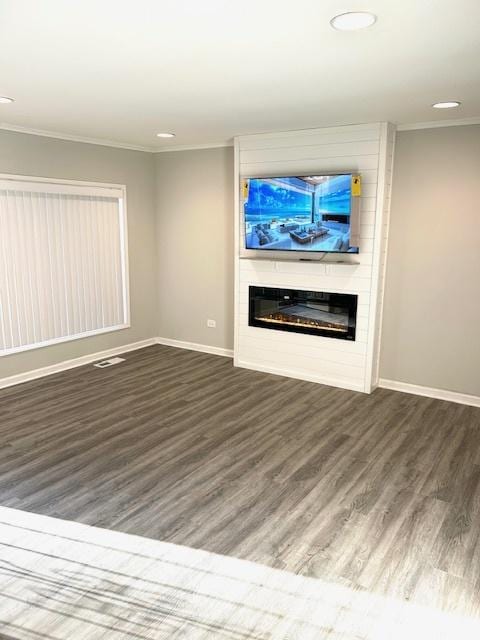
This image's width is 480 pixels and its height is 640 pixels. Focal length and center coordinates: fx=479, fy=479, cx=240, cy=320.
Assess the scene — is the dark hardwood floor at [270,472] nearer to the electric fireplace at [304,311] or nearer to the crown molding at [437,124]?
the electric fireplace at [304,311]

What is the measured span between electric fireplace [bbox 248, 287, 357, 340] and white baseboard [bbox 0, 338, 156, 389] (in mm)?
1718

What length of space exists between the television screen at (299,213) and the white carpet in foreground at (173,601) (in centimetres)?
307

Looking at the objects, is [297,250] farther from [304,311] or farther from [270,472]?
[270,472]

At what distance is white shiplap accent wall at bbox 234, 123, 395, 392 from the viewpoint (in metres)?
4.40

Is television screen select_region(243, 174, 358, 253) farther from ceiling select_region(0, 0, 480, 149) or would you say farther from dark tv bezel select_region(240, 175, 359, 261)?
ceiling select_region(0, 0, 480, 149)

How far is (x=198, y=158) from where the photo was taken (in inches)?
225

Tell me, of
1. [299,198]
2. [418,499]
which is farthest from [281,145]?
[418,499]

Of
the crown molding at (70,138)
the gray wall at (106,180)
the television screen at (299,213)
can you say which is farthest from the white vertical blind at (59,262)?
the television screen at (299,213)

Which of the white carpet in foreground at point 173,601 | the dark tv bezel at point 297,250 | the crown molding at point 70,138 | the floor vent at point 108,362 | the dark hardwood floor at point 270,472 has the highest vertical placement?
the crown molding at point 70,138

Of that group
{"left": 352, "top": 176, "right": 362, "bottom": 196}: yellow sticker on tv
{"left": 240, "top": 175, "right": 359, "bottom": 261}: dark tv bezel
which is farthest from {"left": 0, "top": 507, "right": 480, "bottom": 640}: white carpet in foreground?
{"left": 352, "top": 176, "right": 362, "bottom": 196}: yellow sticker on tv

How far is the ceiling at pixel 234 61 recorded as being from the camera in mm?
2031

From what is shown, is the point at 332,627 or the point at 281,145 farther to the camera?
the point at 281,145

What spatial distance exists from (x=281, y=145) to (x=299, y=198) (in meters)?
0.61

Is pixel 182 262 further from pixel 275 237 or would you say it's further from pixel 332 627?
pixel 332 627
